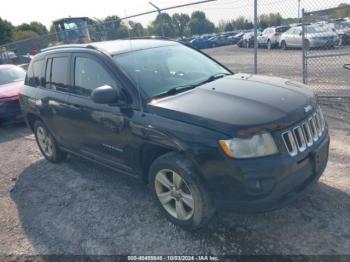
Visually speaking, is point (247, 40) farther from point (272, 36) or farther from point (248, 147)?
point (248, 147)

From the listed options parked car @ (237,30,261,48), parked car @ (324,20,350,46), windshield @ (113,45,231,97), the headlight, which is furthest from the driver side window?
parked car @ (237,30,261,48)

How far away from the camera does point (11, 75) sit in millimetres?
9695

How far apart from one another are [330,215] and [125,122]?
223 centimetres

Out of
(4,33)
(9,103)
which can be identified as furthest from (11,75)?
(4,33)

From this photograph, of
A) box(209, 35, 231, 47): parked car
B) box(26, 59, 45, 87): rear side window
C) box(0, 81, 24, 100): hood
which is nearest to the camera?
box(26, 59, 45, 87): rear side window

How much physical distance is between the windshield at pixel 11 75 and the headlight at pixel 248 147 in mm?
8359

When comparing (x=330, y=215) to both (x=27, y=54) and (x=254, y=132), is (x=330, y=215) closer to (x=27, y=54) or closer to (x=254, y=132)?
(x=254, y=132)

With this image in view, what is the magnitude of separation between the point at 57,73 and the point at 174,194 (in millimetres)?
2572

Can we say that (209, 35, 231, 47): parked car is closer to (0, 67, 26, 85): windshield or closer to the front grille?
(0, 67, 26, 85): windshield

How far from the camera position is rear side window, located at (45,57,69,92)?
14.9 ft

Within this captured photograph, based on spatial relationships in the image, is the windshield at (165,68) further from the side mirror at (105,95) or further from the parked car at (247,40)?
the parked car at (247,40)

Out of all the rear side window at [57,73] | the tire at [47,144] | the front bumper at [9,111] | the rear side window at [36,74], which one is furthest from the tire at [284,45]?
the rear side window at [57,73]

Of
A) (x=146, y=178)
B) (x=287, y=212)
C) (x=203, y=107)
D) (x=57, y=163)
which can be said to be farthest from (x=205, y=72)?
(x=57, y=163)

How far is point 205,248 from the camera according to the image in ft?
10.2
